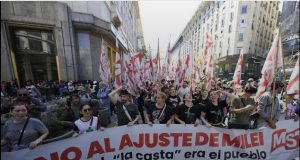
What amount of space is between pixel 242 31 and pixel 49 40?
100ft

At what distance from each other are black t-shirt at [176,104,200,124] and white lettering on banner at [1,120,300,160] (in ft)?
1.65

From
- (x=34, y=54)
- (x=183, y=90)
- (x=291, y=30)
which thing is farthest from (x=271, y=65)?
(x=291, y=30)

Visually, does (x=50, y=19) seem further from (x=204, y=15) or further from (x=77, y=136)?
(x=204, y=15)

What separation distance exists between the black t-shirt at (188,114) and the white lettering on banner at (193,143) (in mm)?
503

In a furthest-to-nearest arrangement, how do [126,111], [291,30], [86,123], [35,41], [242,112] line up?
[291,30]
[35,41]
[126,111]
[242,112]
[86,123]

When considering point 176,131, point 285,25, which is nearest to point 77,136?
point 176,131

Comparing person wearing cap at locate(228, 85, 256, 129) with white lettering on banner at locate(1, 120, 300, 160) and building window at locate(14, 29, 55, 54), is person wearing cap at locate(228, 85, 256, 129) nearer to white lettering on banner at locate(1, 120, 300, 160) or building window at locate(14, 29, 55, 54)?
white lettering on banner at locate(1, 120, 300, 160)

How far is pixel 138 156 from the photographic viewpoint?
3232 mm

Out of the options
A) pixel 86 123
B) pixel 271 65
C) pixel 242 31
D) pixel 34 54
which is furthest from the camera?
pixel 242 31

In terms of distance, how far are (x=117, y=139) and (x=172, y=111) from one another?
3.99 ft

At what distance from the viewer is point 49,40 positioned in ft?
39.7

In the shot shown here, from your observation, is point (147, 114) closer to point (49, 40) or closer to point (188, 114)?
point (188, 114)

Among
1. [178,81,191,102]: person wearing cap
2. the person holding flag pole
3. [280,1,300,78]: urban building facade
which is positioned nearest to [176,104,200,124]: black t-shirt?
the person holding flag pole

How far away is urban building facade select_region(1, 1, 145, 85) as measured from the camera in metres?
10.8
